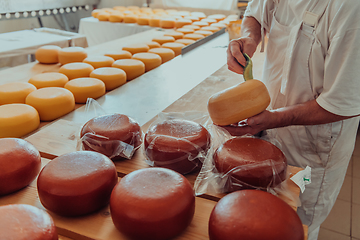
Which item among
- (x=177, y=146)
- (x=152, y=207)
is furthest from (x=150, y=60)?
(x=152, y=207)

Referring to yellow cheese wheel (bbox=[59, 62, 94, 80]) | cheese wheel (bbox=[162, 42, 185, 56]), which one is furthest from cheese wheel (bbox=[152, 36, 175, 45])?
yellow cheese wheel (bbox=[59, 62, 94, 80])

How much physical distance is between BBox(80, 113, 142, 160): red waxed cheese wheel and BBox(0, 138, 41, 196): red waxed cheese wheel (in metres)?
0.16

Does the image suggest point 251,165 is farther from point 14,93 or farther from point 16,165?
point 14,93

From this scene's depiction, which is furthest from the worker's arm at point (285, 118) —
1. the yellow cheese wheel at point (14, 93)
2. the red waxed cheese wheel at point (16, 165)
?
the yellow cheese wheel at point (14, 93)

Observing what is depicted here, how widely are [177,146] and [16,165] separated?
43 centimetres

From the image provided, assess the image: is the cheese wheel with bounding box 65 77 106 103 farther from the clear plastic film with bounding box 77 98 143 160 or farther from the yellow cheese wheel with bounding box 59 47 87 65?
the clear plastic film with bounding box 77 98 143 160

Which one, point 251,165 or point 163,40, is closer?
point 251,165

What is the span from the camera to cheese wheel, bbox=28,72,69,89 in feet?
5.89

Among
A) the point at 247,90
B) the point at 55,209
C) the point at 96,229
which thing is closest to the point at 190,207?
the point at 96,229

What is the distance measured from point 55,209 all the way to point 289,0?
46.2 inches

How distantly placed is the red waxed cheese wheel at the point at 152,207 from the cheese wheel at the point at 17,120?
3.02 ft

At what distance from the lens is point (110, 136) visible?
88 cm

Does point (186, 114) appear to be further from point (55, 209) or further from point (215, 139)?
point (55, 209)

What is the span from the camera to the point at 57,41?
10.2 feet
